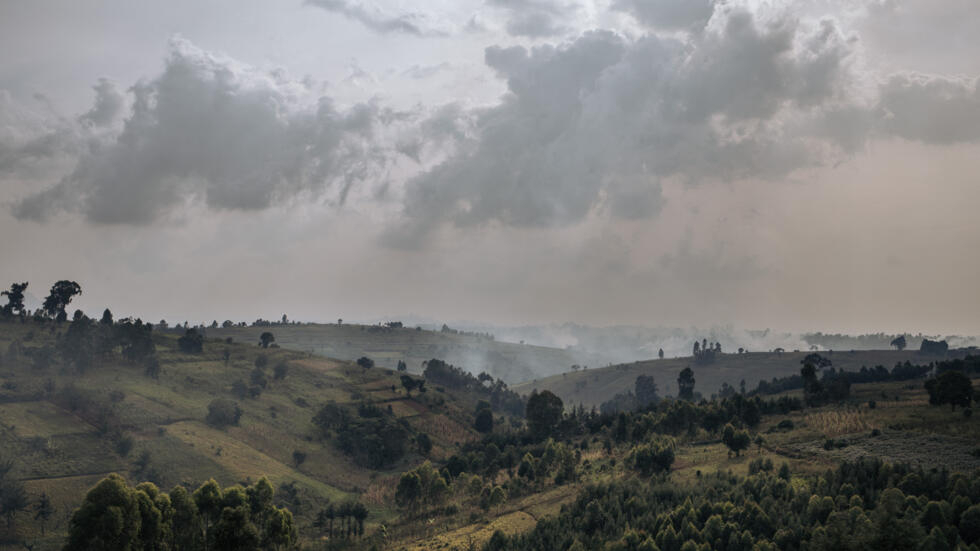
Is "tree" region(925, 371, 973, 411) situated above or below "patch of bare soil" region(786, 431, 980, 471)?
above

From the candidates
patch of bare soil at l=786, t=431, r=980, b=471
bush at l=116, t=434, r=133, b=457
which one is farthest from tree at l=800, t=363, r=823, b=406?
bush at l=116, t=434, r=133, b=457

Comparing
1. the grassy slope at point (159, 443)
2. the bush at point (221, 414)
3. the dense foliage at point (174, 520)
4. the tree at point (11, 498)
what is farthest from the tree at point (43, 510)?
the bush at point (221, 414)

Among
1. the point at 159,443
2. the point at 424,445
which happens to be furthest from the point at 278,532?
the point at 424,445

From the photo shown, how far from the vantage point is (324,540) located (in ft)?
389

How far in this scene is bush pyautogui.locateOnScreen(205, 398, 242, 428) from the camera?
173000 millimetres

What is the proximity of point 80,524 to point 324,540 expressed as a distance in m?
54.1

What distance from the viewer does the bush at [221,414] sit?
173 meters

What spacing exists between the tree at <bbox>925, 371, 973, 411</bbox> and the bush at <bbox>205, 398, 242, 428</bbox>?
176997mm

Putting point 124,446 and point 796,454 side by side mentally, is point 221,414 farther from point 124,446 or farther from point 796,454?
point 796,454

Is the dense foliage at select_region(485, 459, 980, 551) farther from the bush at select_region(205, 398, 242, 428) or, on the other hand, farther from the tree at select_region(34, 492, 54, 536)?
the bush at select_region(205, 398, 242, 428)

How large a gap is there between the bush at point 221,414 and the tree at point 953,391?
17700cm

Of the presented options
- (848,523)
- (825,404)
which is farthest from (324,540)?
(825,404)

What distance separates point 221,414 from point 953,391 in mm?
180430

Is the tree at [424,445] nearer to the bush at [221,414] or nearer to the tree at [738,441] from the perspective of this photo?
the bush at [221,414]
